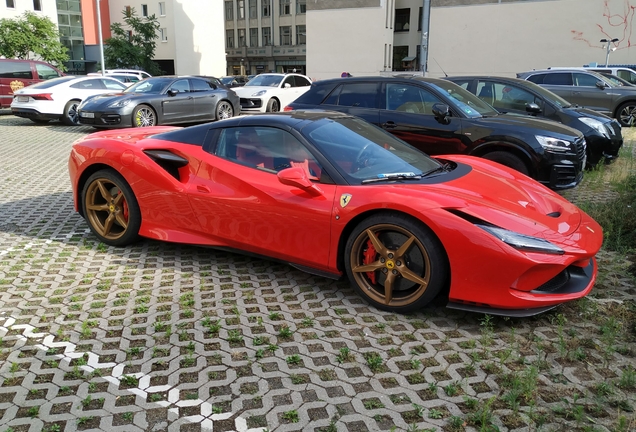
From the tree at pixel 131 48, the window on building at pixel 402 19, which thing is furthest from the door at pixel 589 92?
the tree at pixel 131 48

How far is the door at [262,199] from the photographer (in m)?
3.97

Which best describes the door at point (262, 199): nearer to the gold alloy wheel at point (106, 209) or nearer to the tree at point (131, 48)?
the gold alloy wheel at point (106, 209)

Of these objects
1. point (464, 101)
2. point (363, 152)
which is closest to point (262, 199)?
point (363, 152)

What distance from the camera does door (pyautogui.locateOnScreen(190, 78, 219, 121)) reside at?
50.0 ft

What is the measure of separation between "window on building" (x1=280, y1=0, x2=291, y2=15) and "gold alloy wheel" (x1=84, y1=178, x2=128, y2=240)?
64813mm

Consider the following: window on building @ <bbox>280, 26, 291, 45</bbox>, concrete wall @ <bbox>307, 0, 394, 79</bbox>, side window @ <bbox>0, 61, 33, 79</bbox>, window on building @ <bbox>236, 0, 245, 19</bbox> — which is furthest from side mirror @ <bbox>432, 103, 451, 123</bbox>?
window on building @ <bbox>236, 0, 245, 19</bbox>

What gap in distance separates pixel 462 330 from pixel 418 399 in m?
0.90

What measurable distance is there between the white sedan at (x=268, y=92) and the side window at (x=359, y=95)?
9.19 metres

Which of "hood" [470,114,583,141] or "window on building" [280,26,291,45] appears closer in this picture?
"hood" [470,114,583,141]

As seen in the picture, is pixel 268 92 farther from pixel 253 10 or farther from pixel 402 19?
pixel 253 10

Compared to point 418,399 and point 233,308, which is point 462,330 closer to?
point 418,399

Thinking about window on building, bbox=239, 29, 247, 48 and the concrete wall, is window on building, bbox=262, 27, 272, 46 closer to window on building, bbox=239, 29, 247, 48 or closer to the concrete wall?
window on building, bbox=239, 29, 247, 48

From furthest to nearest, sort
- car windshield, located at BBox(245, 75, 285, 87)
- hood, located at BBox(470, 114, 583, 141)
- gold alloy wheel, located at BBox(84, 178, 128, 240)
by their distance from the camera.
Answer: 1. car windshield, located at BBox(245, 75, 285, 87)
2. hood, located at BBox(470, 114, 583, 141)
3. gold alloy wheel, located at BBox(84, 178, 128, 240)

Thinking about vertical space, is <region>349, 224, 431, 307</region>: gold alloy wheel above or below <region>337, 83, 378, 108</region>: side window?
below
